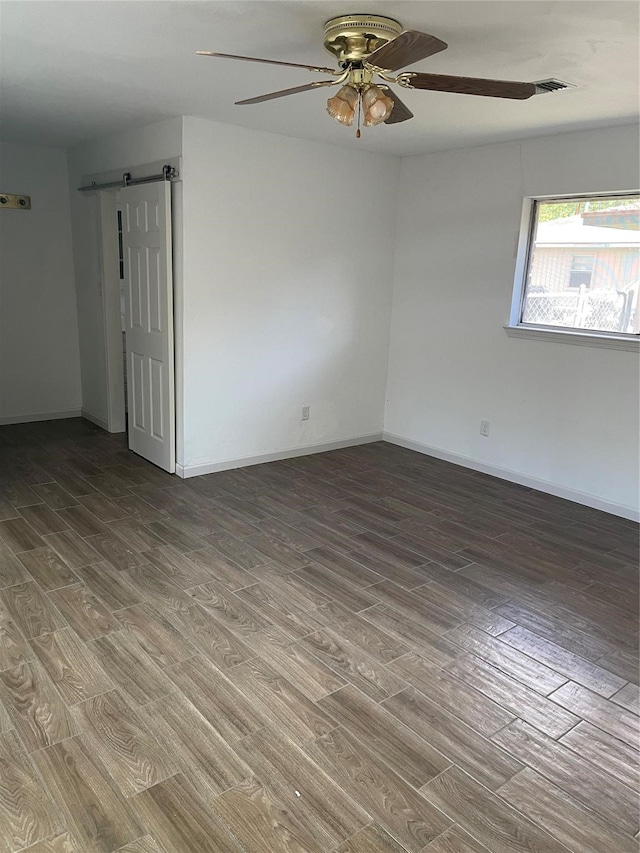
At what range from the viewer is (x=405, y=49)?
1.80 meters

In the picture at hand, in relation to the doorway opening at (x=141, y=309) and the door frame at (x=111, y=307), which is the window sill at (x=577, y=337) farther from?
the door frame at (x=111, y=307)

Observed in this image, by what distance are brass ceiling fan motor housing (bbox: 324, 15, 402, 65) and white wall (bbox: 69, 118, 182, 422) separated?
2.13m

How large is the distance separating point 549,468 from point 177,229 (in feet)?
10.2

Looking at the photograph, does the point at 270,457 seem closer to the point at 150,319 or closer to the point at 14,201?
the point at 150,319

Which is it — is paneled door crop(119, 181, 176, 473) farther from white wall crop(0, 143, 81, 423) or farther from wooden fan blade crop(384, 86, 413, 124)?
wooden fan blade crop(384, 86, 413, 124)

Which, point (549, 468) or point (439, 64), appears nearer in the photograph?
point (439, 64)

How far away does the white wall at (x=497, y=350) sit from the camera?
13.0 ft

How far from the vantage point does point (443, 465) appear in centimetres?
501

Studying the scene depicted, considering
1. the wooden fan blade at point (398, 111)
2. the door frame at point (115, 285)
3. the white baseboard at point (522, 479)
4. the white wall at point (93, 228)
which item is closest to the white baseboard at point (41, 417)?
the white wall at point (93, 228)

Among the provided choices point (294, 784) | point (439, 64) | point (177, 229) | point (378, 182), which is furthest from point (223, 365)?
point (294, 784)

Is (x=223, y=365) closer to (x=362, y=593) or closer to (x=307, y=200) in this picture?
(x=307, y=200)

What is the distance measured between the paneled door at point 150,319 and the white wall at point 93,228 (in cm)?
26

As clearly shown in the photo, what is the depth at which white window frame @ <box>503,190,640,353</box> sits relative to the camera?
3.88m

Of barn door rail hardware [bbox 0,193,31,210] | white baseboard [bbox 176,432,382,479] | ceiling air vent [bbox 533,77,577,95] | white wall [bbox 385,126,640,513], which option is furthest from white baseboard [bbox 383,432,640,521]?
barn door rail hardware [bbox 0,193,31,210]
